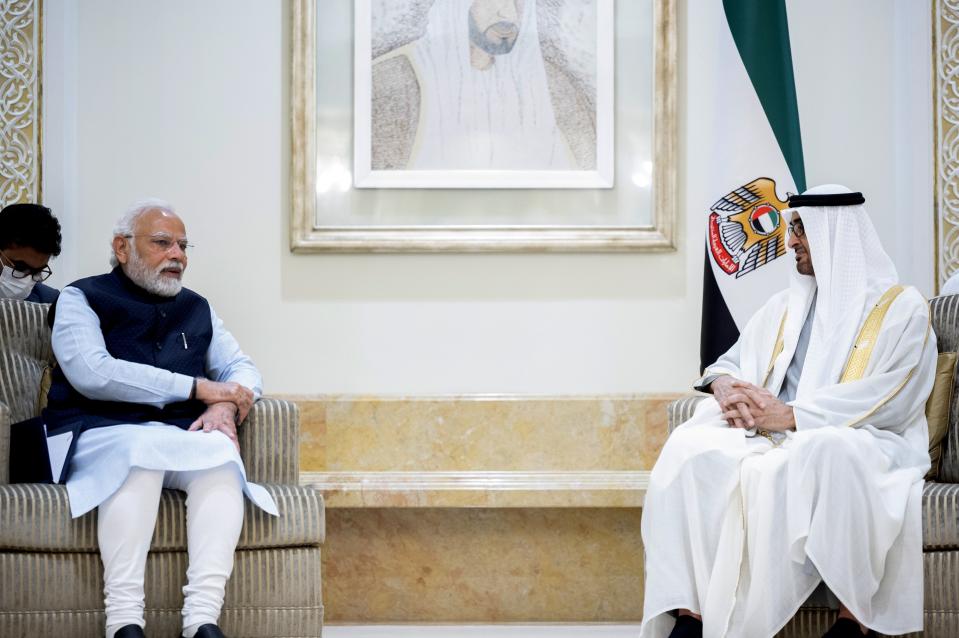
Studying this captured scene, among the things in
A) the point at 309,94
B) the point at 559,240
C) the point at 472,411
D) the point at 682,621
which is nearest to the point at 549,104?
the point at 559,240

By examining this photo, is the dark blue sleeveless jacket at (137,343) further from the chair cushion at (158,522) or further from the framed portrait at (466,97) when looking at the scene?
the framed portrait at (466,97)

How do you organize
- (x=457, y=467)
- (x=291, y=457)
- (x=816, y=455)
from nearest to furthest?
(x=816, y=455) < (x=291, y=457) < (x=457, y=467)

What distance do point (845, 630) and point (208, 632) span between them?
1.71 meters

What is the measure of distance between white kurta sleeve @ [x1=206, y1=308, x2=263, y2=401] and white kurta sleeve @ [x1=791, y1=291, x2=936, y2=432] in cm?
177

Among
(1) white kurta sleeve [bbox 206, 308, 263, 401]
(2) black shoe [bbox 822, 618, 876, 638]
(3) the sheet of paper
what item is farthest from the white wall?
(2) black shoe [bbox 822, 618, 876, 638]

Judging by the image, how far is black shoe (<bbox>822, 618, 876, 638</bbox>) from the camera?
2.87 meters

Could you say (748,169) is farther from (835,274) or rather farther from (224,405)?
(224,405)

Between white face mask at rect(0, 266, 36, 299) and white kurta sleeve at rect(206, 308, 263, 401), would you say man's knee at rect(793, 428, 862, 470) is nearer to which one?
white kurta sleeve at rect(206, 308, 263, 401)

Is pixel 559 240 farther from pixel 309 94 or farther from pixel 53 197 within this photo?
pixel 53 197

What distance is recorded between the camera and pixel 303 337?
4.40m

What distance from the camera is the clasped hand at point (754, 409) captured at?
3311 millimetres

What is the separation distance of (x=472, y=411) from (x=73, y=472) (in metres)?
1.66

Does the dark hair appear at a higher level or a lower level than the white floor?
higher

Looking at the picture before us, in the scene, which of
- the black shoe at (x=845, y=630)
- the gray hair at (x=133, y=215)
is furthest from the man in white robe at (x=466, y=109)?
the black shoe at (x=845, y=630)
